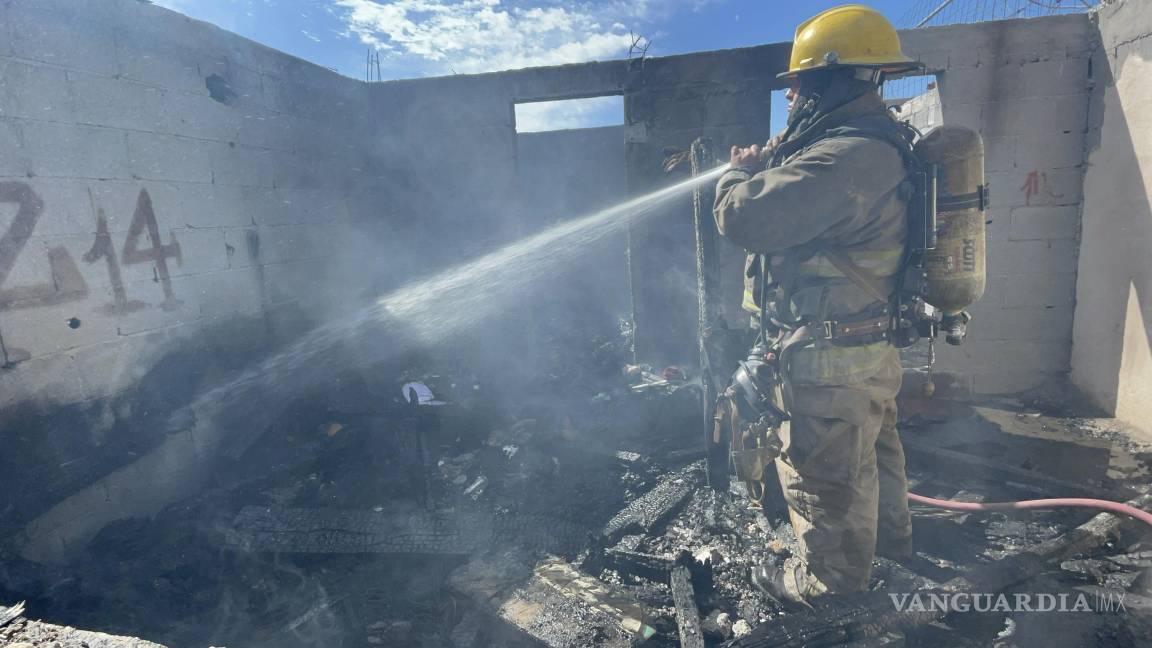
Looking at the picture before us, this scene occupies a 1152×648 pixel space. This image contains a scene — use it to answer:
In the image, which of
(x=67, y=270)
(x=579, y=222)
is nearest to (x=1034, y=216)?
(x=579, y=222)

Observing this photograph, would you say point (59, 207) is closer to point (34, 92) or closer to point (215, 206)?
point (34, 92)

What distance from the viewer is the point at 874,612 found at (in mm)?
2723

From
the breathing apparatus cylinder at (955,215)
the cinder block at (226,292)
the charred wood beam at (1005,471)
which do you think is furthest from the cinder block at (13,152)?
the charred wood beam at (1005,471)

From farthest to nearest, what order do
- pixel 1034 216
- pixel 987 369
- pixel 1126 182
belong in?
pixel 987 369 < pixel 1034 216 < pixel 1126 182

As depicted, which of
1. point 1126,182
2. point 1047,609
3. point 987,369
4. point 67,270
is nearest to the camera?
point 1047,609

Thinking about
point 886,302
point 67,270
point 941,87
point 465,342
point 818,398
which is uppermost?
point 941,87

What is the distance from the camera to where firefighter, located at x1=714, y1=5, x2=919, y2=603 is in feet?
8.34

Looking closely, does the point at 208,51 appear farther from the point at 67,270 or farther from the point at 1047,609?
the point at 1047,609

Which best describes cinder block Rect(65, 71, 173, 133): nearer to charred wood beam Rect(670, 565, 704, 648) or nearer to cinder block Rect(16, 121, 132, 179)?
cinder block Rect(16, 121, 132, 179)

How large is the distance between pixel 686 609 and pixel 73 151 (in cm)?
504

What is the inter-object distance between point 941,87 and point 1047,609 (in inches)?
203

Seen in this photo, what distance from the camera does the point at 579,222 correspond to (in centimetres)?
1008

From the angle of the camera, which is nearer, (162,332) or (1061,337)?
(162,332)

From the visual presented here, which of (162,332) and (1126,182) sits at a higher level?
(1126,182)
